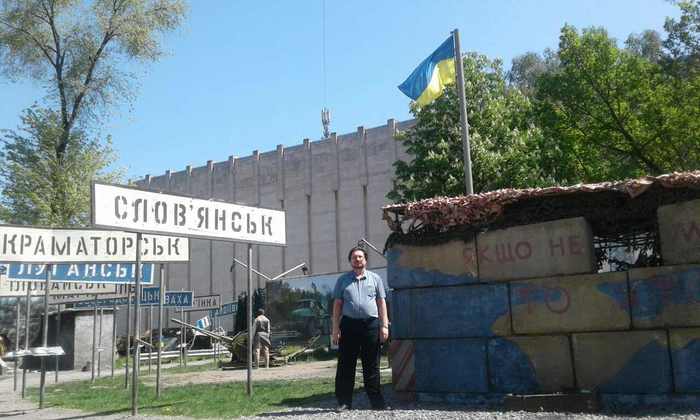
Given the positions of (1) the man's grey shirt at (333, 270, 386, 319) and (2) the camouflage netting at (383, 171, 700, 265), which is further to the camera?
(1) the man's grey shirt at (333, 270, 386, 319)

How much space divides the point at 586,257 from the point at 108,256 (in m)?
7.26

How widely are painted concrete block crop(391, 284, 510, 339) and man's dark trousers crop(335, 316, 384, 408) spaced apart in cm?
82

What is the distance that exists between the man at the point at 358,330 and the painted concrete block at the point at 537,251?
4.49ft

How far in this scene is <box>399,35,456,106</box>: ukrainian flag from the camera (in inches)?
613

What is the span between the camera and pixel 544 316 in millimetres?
7809

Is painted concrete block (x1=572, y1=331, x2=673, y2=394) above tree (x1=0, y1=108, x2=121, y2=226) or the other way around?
the other way around

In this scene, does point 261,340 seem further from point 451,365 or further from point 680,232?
point 680,232

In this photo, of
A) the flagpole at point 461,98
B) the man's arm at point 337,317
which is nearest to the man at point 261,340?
the flagpole at point 461,98

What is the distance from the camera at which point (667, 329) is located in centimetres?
708

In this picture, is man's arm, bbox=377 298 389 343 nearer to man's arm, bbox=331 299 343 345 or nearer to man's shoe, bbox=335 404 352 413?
man's arm, bbox=331 299 343 345

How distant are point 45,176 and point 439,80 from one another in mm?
19069

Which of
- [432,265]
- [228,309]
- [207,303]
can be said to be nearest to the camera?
[432,265]

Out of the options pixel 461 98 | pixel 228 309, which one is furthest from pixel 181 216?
pixel 228 309

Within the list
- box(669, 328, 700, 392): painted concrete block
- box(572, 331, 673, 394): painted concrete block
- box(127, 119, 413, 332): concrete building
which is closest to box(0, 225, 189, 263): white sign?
box(572, 331, 673, 394): painted concrete block
